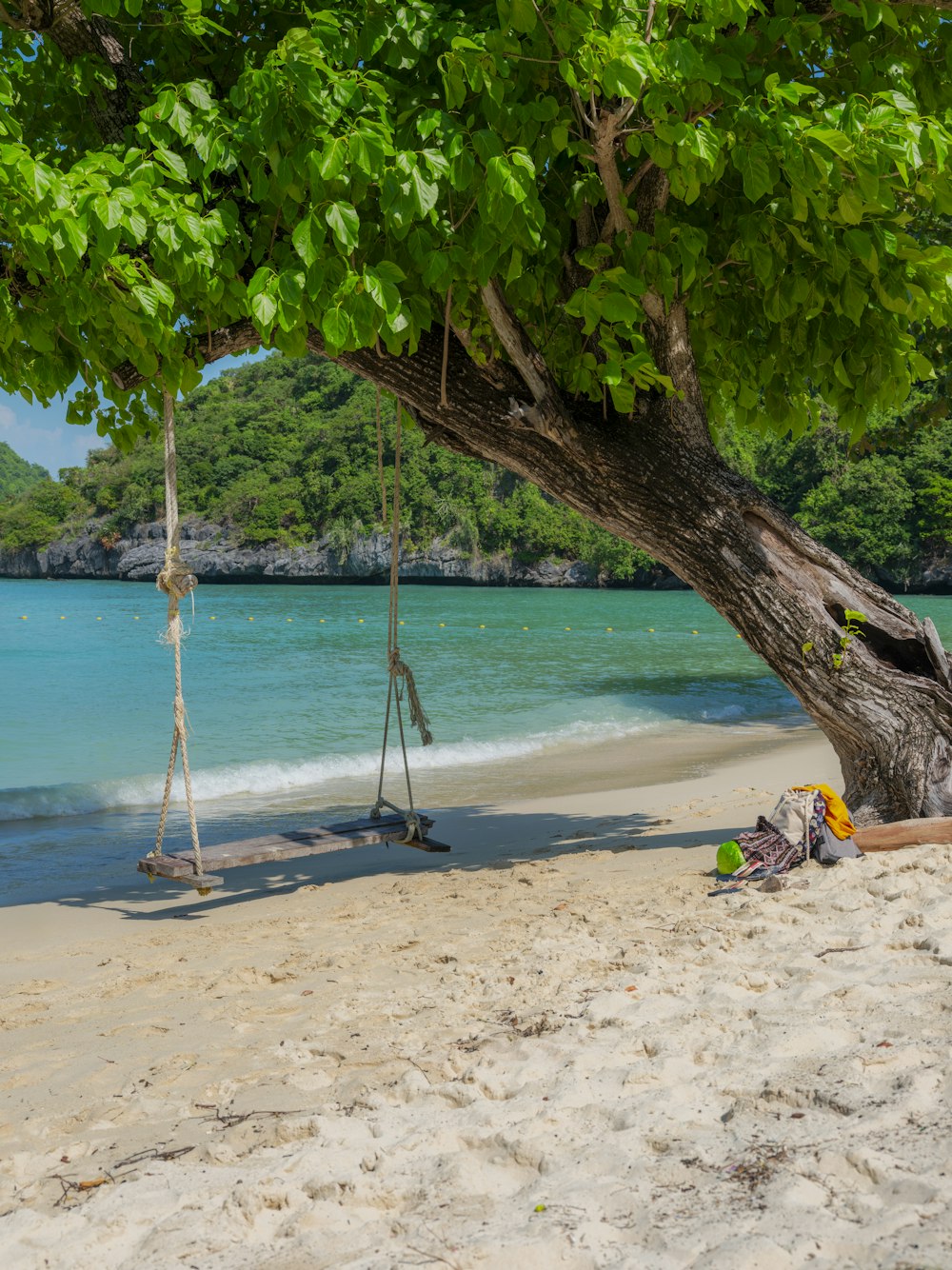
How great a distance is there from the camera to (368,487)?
7131 centimetres

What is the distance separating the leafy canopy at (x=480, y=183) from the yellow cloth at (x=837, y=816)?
166 cm

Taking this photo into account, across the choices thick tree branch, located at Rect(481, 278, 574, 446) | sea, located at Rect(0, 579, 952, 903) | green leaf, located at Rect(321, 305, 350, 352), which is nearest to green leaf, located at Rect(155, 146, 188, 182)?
green leaf, located at Rect(321, 305, 350, 352)

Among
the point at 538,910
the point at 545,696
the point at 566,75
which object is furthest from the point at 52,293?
the point at 545,696

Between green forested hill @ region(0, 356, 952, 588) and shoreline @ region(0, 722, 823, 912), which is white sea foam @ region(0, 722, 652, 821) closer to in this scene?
shoreline @ region(0, 722, 823, 912)

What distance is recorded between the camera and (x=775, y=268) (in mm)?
4633

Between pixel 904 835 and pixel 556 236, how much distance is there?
2.85m

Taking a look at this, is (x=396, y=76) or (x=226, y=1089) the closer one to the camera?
(x=226, y=1089)

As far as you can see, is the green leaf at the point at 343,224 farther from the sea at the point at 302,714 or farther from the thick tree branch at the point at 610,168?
the sea at the point at 302,714

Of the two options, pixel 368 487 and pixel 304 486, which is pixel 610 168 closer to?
pixel 368 487

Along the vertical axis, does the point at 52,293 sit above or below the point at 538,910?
above

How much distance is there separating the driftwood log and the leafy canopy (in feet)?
5.82

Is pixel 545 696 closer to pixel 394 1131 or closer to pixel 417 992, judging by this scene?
pixel 417 992

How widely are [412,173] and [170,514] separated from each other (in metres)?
1.71

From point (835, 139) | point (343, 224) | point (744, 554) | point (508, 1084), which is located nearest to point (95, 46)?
point (343, 224)
